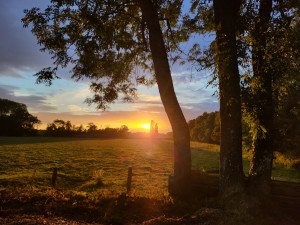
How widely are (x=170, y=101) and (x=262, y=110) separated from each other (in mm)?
4177

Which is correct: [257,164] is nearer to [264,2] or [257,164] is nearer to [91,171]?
[264,2]

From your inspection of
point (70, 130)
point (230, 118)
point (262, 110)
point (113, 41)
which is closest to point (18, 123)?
point (70, 130)

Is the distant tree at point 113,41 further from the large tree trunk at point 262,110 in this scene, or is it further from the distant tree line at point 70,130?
the distant tree line at point 70,130

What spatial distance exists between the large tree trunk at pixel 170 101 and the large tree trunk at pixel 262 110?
313 cm

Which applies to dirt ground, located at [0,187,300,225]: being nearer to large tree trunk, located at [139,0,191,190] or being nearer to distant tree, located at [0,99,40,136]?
large tree trunk, located at [139,0,191,190]

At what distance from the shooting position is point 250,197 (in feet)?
29.5

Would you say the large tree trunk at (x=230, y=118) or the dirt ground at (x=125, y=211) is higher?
the large tree trunk at (x=230, y=118)

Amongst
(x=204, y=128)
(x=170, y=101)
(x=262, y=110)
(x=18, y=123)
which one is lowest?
(x=18, y=123)

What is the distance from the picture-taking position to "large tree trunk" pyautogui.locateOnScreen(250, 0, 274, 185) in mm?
9617

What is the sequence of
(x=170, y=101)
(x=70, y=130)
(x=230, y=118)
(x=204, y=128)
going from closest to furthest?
1. (x=230, y=118)
2. (x=170, y=101)
3. (x=70, y=130)
4. (x=204, y=128)

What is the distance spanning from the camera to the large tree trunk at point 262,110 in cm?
962

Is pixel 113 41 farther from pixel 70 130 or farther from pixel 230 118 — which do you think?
pixel 70 130

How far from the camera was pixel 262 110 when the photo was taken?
977cm

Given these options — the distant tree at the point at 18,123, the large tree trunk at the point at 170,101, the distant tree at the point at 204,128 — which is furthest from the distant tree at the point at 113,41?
the distant tree at the point at 204,128
